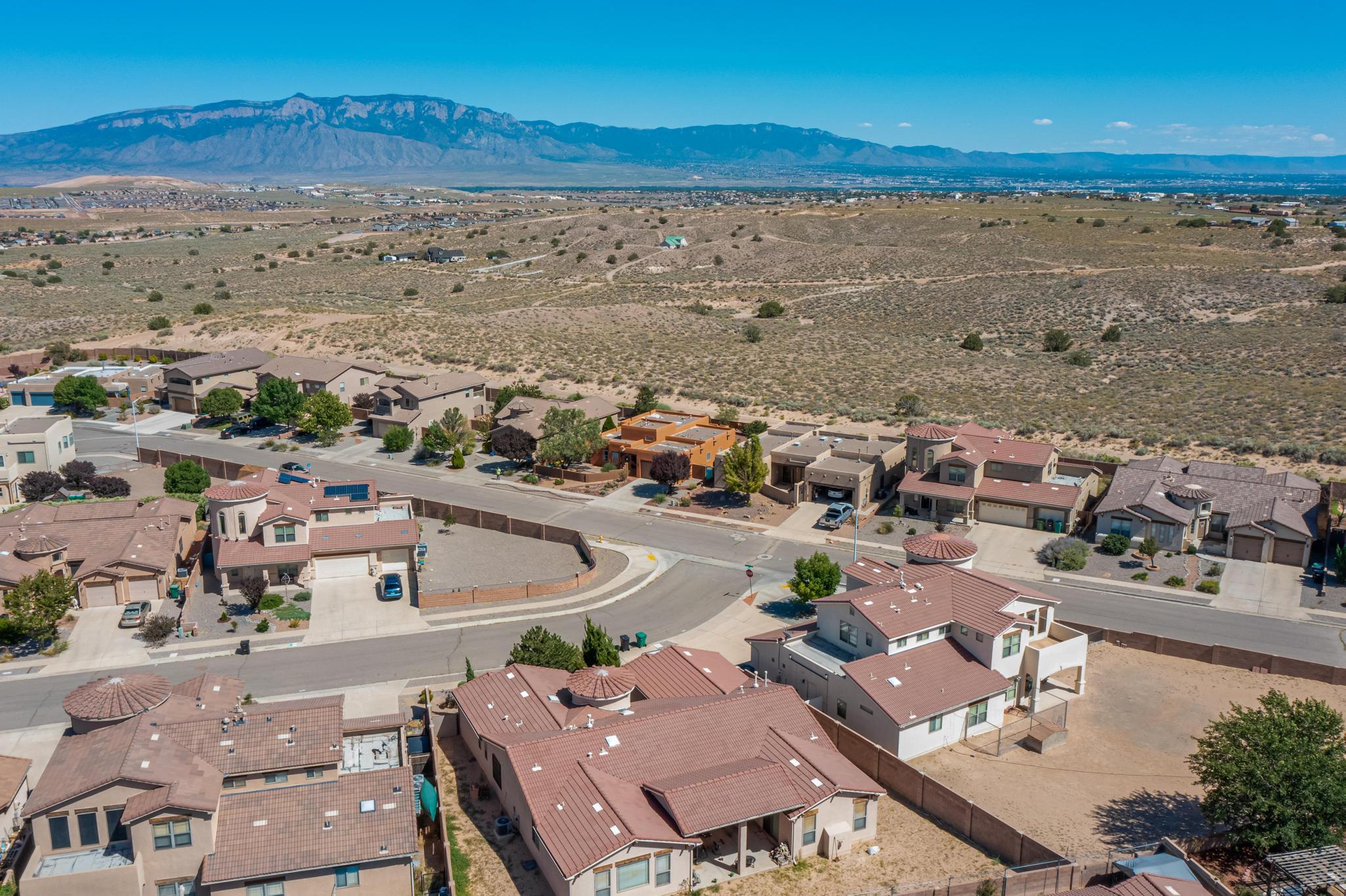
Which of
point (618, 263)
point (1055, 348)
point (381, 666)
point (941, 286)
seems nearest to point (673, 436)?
point (381, 666)

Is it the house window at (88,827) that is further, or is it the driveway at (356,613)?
the driveway at (356,613)

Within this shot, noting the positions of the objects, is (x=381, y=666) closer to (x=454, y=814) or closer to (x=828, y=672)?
(x=454, y=814)

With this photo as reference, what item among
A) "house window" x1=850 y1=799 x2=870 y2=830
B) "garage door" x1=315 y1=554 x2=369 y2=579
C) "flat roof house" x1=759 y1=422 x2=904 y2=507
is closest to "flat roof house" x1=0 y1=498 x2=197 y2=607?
"garage door" x1=315 y1=554 x2=369 y2=579

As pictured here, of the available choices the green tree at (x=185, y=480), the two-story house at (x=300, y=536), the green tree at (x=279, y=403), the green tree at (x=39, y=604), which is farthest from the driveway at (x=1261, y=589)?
the green tree at (x=279, y=403)

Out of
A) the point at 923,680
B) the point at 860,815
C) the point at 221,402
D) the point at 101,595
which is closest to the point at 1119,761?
the point at 923,680

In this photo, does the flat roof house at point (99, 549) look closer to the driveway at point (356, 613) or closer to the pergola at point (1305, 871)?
the driveway at point (356, 613)

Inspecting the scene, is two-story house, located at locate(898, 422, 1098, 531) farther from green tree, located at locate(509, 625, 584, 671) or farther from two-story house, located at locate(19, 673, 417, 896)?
two-story house, located at locate(19, 673, 417, 896)
